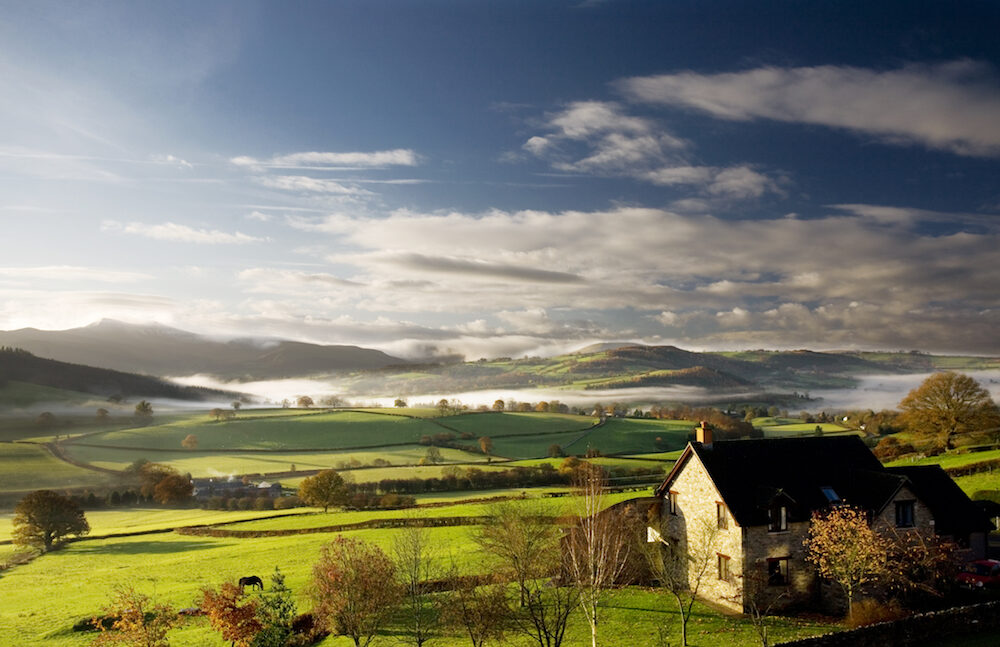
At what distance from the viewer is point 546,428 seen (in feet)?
494

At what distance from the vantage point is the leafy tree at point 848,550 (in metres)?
36.4

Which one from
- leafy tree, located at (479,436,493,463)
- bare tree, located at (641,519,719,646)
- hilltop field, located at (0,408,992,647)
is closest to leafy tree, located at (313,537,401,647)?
hilltop field, located at (0,408,992,647)

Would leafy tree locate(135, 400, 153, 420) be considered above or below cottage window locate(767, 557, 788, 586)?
above

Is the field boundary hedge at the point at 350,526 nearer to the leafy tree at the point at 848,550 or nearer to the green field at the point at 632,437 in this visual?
the leafy tree at the point at 848,550

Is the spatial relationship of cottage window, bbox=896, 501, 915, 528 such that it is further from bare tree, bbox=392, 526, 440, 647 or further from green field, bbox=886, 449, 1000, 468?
green field, bbox=886, 449, 1000, 468

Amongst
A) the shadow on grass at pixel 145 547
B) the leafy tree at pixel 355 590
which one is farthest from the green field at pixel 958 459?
the shadow on grass at pixel 145 547

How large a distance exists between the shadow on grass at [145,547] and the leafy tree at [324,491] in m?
16.8

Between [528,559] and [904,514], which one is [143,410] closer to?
[528,559]

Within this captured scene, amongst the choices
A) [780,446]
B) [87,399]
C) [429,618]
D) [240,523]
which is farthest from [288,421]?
[780,446]

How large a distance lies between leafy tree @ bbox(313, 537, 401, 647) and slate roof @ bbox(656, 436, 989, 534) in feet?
76.6

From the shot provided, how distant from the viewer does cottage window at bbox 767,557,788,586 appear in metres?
39.8

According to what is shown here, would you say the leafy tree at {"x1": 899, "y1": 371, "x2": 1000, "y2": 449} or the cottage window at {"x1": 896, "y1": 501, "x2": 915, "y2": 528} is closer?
the cottage window at {"x1": 896, "y1": 501, "x2": 915, "y2": 528}

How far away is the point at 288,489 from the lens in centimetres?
11019

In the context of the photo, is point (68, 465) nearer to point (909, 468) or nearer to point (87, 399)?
point (87, 399)
